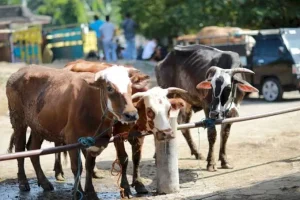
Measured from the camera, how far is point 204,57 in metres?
13.8

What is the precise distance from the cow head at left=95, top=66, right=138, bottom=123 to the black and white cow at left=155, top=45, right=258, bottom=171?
2.64 meters

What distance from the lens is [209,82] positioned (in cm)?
1186

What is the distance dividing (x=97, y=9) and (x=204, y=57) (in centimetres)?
5791

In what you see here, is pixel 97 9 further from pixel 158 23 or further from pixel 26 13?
pixel 158 23

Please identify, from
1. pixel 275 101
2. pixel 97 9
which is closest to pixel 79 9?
pixel 97 9

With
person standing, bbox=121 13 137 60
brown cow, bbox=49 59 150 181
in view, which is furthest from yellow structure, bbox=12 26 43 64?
brown cow, bbox=49 59 150 181

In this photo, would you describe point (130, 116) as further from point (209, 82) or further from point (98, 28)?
point (98, 28)

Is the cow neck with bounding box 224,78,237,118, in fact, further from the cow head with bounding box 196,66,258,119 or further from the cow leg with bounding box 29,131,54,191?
the cow leg with bounding box 29,131,54,191

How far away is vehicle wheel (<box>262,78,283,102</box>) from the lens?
22.4 meters

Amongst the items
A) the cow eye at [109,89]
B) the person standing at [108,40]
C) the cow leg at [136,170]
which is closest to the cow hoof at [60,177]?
the cow leg at [136,170]

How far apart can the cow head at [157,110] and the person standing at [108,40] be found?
665 inches

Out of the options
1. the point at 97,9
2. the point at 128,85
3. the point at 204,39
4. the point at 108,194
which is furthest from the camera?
the point at 97,9

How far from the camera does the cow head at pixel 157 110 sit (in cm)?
945

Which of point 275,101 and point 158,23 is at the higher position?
point 158,23
